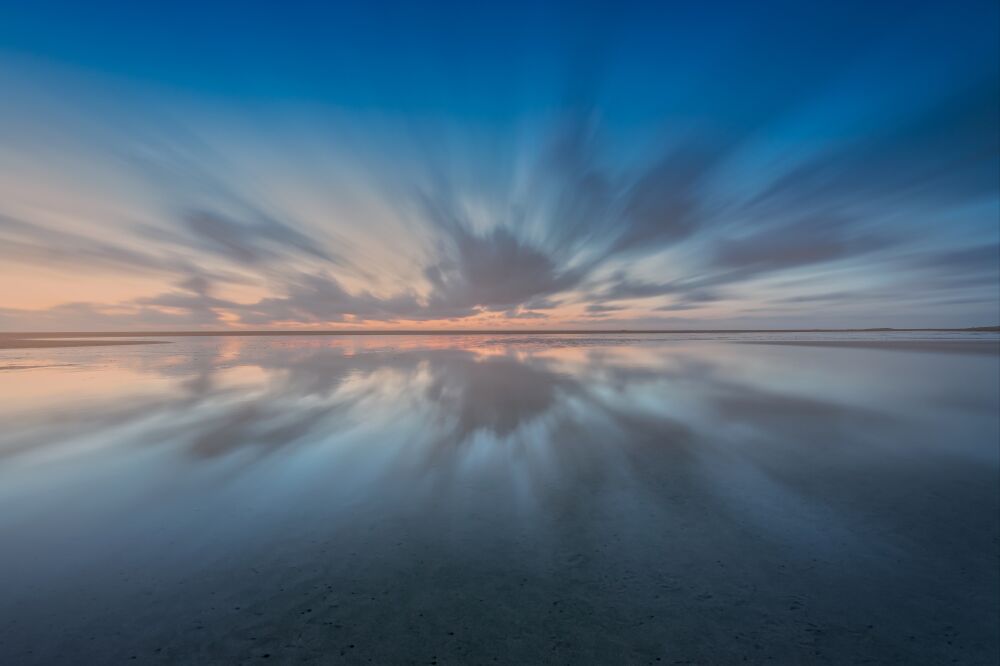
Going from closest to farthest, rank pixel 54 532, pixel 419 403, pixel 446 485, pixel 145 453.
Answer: pixel 54 532 → pixel 446 485 → pixel 145 453 → pixel 419 403

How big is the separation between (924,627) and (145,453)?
13.1 meters

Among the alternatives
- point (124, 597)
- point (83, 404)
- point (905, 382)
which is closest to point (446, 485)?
point (124, 597)

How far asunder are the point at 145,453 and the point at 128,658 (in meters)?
7.27

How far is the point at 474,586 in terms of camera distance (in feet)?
14.0

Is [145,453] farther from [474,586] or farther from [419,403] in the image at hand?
[474,586]

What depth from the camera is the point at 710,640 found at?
3.52 m

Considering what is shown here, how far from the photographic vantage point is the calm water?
359 centimetres

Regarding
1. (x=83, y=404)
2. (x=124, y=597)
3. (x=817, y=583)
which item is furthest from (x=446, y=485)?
(x=83, y=404)

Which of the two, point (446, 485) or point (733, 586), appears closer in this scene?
point (733, 586)

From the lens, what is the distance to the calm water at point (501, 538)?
3.59m

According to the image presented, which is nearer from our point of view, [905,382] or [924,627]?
[924,627]

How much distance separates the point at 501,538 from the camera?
207 inches

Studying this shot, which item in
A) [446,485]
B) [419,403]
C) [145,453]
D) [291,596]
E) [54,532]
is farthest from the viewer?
[419,403]

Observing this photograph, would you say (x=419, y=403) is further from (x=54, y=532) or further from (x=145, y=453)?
(x=54, y=532)
